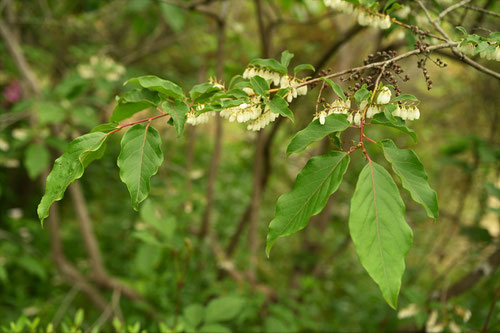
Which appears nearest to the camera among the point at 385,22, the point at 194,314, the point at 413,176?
the point at 413,176

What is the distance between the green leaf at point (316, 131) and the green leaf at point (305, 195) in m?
0.06

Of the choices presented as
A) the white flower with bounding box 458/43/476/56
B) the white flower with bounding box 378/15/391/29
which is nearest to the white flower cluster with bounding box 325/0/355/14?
the white flower with bounding box 378/15/391/29

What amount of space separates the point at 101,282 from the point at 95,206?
222cm

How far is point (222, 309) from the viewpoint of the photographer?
6.16ft

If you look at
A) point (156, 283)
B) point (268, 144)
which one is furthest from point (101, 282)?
point (268, 144)

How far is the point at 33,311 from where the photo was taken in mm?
2750

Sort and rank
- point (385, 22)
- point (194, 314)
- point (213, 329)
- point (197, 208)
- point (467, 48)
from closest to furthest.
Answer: point (467, 48)
point (385, 22)
point (213, 329)
point (194, 314)
point (197, 208)

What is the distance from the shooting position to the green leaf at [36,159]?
2.39 meters

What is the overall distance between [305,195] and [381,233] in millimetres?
204

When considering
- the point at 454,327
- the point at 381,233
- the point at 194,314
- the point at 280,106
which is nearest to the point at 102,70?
the point at 194,314

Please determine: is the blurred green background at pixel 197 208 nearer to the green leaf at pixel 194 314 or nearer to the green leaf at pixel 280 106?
the green leaf at pixel 194 314

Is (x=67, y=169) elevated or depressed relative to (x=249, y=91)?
depressed

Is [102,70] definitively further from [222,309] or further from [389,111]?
[389,111]

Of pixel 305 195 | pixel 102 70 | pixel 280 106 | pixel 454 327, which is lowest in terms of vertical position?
pixel 454 327
